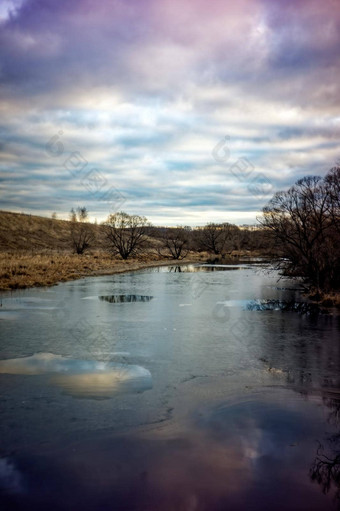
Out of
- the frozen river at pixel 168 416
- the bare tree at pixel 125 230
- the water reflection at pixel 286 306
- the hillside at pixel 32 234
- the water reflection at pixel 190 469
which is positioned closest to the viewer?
the water reflection at pixel 190 469

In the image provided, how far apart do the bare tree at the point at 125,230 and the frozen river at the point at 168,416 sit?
39.8m

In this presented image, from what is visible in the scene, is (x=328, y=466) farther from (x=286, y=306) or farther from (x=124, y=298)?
(x=124, y=298)

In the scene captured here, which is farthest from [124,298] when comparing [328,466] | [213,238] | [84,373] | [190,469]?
[213,238]

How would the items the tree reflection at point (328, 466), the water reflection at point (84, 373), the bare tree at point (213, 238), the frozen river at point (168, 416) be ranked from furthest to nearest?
1. the bare tree at point (213, 238)
2. the water reflection at point (84, 373)
3. the tree reflection at point (328, 466)
4. the frozen river at point (168, 416)

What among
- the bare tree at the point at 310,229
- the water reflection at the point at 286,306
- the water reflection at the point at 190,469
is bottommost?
the water reflection at the point at 190,469

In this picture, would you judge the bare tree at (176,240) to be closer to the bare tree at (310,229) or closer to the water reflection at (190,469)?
the bare tree at (310,229)

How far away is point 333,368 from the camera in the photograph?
29.3ft

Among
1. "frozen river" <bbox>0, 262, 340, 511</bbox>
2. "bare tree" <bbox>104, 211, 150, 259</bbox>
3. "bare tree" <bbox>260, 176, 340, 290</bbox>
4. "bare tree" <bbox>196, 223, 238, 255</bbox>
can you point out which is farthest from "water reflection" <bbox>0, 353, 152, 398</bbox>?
"bare tree" <bbox>196, 223, 238, 255</bbox>

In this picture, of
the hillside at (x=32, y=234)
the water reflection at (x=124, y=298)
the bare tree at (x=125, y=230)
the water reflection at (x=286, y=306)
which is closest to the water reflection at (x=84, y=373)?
the water reflection at (x=124, y=298)

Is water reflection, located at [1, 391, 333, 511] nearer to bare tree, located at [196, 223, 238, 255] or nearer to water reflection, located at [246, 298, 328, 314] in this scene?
water reflection, located at [246, 298, 328, 314]

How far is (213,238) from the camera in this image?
77750 mm

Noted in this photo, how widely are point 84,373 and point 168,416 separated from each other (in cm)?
270

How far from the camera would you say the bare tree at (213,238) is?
78062 mm

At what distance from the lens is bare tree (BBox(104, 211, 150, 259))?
53328 mm
